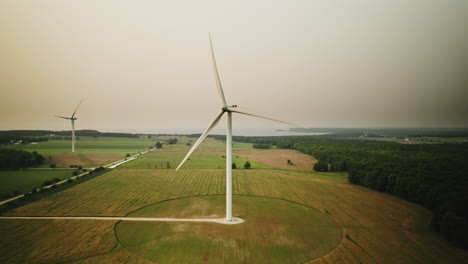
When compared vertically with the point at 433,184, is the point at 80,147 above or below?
above

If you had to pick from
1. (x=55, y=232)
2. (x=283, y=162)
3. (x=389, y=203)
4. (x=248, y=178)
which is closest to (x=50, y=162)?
(x=55, y=232)

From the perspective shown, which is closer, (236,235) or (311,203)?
(236,235)

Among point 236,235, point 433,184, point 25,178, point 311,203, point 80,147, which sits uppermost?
point 80,147

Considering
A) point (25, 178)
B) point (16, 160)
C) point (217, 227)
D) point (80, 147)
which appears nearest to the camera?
point (217, 227)

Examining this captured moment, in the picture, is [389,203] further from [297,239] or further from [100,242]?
[100,242]

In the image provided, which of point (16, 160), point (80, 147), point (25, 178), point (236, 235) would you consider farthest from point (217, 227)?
point (80, 147)

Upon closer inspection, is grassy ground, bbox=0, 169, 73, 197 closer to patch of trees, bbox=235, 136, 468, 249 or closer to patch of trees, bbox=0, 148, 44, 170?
patch of trees, bbox=0, 148, 44, 170

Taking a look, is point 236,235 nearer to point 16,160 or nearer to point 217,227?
point 217,227

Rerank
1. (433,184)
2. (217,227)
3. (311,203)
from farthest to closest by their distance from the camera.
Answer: (311,203) < (433,184) < (217,227)
